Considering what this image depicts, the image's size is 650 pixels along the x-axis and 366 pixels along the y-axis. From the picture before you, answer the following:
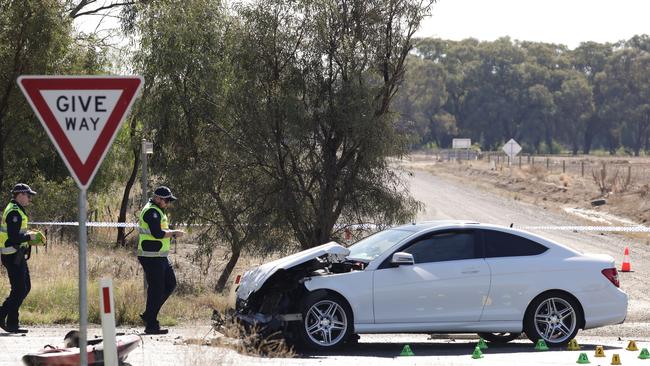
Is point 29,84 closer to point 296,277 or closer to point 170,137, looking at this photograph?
point 296,277

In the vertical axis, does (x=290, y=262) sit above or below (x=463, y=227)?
below

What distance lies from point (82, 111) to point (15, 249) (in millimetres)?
6253

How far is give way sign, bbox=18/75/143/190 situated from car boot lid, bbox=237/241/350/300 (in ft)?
16.2

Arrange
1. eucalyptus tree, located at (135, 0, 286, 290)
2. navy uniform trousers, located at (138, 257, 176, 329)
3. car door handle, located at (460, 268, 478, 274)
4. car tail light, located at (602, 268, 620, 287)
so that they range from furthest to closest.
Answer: eucalyptus tree, located at (135, 0, 286, 290)
navy uniform trousers, located at (138, 257, 176, 329)
car tail light, located at (602, 268, 620, 287)
car door handle, located at (460, 268, 478, 274)

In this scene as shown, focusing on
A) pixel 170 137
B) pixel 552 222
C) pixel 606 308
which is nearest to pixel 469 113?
pixel 552 222

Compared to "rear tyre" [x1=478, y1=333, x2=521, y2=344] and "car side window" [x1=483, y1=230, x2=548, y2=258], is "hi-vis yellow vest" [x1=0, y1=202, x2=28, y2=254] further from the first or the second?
"rear tyre" [x1=478, y1=333, x2=521, y2=344]

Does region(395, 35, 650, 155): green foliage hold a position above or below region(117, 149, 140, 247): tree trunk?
above

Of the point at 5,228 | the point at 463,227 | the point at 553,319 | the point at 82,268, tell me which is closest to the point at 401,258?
the point at 463,227

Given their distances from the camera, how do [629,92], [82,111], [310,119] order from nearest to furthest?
[82,111]
[310,119]
[629,92]

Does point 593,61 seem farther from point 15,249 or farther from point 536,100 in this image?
point 15,249

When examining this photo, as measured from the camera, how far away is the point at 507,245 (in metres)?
12.7

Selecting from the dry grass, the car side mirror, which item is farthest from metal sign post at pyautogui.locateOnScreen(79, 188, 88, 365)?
the dry grass

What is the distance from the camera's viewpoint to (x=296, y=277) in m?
12.1

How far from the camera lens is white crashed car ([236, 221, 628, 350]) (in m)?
11.9
